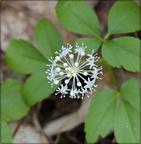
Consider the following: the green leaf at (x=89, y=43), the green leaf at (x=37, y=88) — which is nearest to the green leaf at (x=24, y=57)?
the green leaf at (x=37, y=88)

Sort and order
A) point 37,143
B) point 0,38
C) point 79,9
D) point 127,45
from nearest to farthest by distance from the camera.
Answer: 1. point 127,45
2. point 79,9
3. point 37,143
4. point 0,38

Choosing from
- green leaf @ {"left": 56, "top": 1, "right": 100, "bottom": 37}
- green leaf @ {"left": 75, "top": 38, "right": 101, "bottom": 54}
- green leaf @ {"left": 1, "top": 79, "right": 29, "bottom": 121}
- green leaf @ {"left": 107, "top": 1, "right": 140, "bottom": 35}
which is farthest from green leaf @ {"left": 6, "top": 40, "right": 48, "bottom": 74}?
green leaf @ {"left": 107, "top": 1, "right": 140, "bottom": 35}

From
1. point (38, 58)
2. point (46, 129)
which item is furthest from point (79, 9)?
point (46, 129)

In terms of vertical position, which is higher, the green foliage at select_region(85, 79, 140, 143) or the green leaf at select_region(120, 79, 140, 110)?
the green leaf at select_region(120, 79, 140, 110)

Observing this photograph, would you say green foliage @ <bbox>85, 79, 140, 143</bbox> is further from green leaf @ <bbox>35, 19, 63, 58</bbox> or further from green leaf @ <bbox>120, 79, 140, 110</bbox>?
green leaf @ <bbox>35, 19, 63, 58</bbox>

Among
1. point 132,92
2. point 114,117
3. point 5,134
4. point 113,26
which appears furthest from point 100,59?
point 5,134

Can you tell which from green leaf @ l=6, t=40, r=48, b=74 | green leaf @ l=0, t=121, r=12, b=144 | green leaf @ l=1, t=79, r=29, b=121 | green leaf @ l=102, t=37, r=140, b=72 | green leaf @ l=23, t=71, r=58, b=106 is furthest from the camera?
green leaf @ l=1, t=79, r=29, b=121

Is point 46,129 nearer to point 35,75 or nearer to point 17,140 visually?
point 17,140
